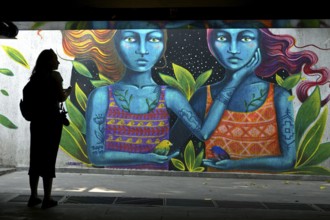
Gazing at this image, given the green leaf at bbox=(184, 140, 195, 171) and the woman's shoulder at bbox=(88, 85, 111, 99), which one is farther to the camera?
the woman's shoulder at bbox=(88, 85, 111, 99)

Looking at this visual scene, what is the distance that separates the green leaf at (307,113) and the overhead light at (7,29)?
6620 mm

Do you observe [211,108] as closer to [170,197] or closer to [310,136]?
[310,136]

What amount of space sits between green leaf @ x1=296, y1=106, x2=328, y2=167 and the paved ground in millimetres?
465

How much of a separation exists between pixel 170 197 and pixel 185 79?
4128 millimetres

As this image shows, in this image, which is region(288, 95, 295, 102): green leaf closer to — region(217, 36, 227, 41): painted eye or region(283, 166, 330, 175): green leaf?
region(283, 166, 330, 175): green leaf

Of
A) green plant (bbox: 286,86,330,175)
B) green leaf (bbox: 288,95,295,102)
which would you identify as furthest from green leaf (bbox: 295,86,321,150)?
green leaf (bbox: 288,95,295,102)

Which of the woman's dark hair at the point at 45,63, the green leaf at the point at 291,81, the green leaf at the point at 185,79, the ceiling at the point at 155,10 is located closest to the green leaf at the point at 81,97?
the green leaf at the point at 185,79

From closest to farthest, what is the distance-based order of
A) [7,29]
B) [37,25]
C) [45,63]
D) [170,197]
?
[45,63] → [7,29] → [170,197] → [37,25]

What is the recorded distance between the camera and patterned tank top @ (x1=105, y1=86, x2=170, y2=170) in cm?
1135

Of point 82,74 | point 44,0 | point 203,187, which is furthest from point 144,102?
point 44,0

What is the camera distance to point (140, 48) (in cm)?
1143

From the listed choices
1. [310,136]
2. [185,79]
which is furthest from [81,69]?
[310,136]

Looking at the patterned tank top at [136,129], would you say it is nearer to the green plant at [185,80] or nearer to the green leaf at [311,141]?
the green plant at [185,80]

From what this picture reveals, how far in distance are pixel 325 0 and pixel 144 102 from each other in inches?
225
